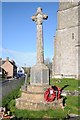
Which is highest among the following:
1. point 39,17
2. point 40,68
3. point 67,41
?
point 67,41

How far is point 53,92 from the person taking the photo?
14703 mm

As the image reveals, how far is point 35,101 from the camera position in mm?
14797

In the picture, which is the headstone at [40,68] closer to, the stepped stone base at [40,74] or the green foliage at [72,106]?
the stepped stone base at [40,74]

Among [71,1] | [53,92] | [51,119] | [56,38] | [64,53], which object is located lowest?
[51,119]

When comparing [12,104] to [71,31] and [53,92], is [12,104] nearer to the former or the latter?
[53,92]

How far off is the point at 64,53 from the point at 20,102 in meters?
28.2

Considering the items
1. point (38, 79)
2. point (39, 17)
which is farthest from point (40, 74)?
point (39, 17)

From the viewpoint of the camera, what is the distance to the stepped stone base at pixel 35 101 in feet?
46.2

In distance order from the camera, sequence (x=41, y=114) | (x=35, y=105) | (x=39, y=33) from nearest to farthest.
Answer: (x=41, y=114) → (x=35, y=105) → (x=39, y=33)

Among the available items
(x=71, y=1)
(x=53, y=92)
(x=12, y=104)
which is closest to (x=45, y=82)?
(x=53, y=92)

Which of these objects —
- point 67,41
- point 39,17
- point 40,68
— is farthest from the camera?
point 67,41

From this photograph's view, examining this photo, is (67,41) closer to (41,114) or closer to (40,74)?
(40,74)

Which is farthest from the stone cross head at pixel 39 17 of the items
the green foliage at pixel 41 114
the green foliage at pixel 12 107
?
the green foliage at pixel 41 114

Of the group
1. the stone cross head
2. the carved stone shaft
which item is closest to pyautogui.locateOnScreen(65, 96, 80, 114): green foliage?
the carved stone shaft
